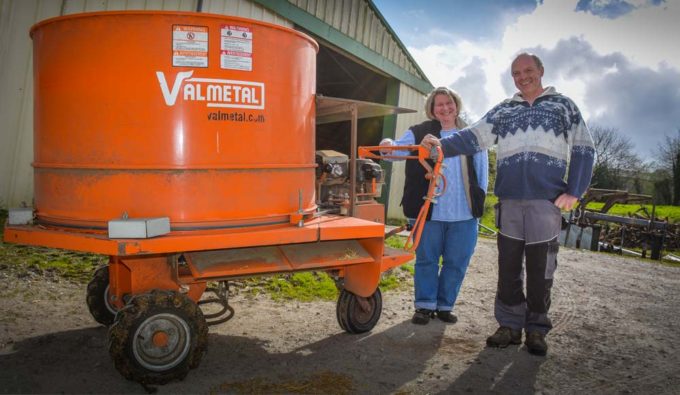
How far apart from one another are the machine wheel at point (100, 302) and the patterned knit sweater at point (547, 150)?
3.15 metres

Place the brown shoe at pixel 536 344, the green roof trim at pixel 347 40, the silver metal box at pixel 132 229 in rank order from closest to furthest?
the silver metal box at pixel 132 229
the brown shoe at pixel 536 344
the green roof trim at pixel 347 40

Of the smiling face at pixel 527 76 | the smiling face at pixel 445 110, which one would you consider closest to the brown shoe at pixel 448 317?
the smiling face at pixel 445 110

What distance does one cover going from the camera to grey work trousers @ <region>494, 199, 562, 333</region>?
3646 mm

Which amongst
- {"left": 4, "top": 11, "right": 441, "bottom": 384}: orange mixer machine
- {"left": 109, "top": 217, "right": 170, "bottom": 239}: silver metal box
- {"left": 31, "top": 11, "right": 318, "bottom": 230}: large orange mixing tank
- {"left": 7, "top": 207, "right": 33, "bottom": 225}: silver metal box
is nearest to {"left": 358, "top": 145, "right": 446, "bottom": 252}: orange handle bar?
{"left": 4, "top": 11, "right": 441, "bottom": 384}: orange mixer machine

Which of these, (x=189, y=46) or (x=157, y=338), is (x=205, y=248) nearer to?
(x=157, y=338)

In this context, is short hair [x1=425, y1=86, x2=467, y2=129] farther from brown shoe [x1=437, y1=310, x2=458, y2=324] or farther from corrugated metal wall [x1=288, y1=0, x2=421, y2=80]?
corrugated metal wall [x1=288, y1=0, x2=421, y2=80]

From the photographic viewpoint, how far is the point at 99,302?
3.83m

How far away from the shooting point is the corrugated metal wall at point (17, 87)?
5.54 metres

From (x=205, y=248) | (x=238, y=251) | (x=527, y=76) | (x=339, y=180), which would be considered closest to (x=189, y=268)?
(x=238, y=251)

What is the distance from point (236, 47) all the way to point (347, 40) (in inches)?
268

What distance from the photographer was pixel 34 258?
5.10m

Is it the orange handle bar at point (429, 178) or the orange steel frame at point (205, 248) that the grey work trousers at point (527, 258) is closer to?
the orange handle bar at point (429, 178)

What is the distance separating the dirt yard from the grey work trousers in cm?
28

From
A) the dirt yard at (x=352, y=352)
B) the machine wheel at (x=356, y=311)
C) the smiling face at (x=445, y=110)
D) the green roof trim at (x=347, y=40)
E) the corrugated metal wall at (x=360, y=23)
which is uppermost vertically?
the corrugated metal wall at (x=360, y=23)
